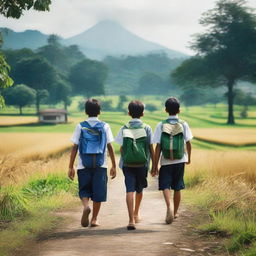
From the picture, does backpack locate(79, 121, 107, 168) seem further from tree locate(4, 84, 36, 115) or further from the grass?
tree locate(4, 84, 36, 115)

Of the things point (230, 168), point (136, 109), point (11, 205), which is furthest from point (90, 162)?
point (230, 168)

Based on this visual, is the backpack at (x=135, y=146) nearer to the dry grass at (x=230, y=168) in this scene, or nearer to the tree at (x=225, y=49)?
the dry grass at (x=230, y=168)

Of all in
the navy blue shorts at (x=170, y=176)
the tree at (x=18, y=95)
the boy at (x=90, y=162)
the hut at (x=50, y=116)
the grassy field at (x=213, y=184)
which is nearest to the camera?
the grassy field at (x=213, y=184)

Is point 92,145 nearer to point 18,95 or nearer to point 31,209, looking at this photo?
point 31,209

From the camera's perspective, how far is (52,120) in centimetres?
4872

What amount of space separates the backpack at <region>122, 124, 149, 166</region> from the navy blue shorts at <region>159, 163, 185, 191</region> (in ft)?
1.61

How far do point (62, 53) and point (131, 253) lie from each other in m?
94.5

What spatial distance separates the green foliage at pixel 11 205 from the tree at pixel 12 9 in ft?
9.34

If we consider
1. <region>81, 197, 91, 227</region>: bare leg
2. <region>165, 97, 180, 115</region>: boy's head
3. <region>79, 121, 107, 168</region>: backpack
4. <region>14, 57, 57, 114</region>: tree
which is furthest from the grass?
<region>14, 57, 57, 114</region>: tree

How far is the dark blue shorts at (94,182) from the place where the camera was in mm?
7262

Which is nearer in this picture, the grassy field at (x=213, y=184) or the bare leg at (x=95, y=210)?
the grassy field at (x=213, y=184)

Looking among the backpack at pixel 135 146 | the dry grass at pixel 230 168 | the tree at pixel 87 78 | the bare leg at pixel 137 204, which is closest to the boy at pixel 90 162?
the backpack at pixel 135 146

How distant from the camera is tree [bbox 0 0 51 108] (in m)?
10.5

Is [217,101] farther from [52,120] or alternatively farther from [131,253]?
[131,253]
